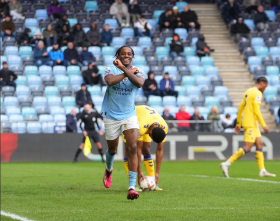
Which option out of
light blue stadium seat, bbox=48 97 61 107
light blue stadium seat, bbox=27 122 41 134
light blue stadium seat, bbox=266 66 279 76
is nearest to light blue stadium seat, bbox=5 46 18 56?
light blue stadium seat, bbox=48 97 61 107

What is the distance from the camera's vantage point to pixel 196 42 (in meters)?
25.5

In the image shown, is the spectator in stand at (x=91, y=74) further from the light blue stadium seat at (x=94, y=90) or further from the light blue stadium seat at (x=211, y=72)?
the light blue stadium seat at (x=211, y=72)

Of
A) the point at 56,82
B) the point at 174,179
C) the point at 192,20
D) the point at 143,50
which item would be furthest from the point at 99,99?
the point at 174,179

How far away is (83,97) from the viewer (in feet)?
69.6

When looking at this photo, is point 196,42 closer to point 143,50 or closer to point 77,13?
point 143,50

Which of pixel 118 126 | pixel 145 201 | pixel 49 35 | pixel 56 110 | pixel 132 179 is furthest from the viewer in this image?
pixel 49 35

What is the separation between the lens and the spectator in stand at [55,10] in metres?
25.2

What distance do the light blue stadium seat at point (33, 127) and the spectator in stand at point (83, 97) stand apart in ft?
6.65

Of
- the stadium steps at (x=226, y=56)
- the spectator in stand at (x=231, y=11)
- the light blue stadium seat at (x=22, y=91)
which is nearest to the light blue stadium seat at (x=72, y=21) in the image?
the light blue stadium seat at (x=22, y=91)

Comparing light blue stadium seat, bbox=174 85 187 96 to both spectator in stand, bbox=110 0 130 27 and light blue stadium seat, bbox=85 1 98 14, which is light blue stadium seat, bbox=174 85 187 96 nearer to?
spectator in stand, bbox=110 0 130 27

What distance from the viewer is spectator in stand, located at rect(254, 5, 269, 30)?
27656mm

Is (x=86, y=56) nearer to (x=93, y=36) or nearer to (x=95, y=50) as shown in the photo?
(x=95, y=50)

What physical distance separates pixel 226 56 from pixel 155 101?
252 inches

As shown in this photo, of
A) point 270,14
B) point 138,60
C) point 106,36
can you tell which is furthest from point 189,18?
point 270,14
